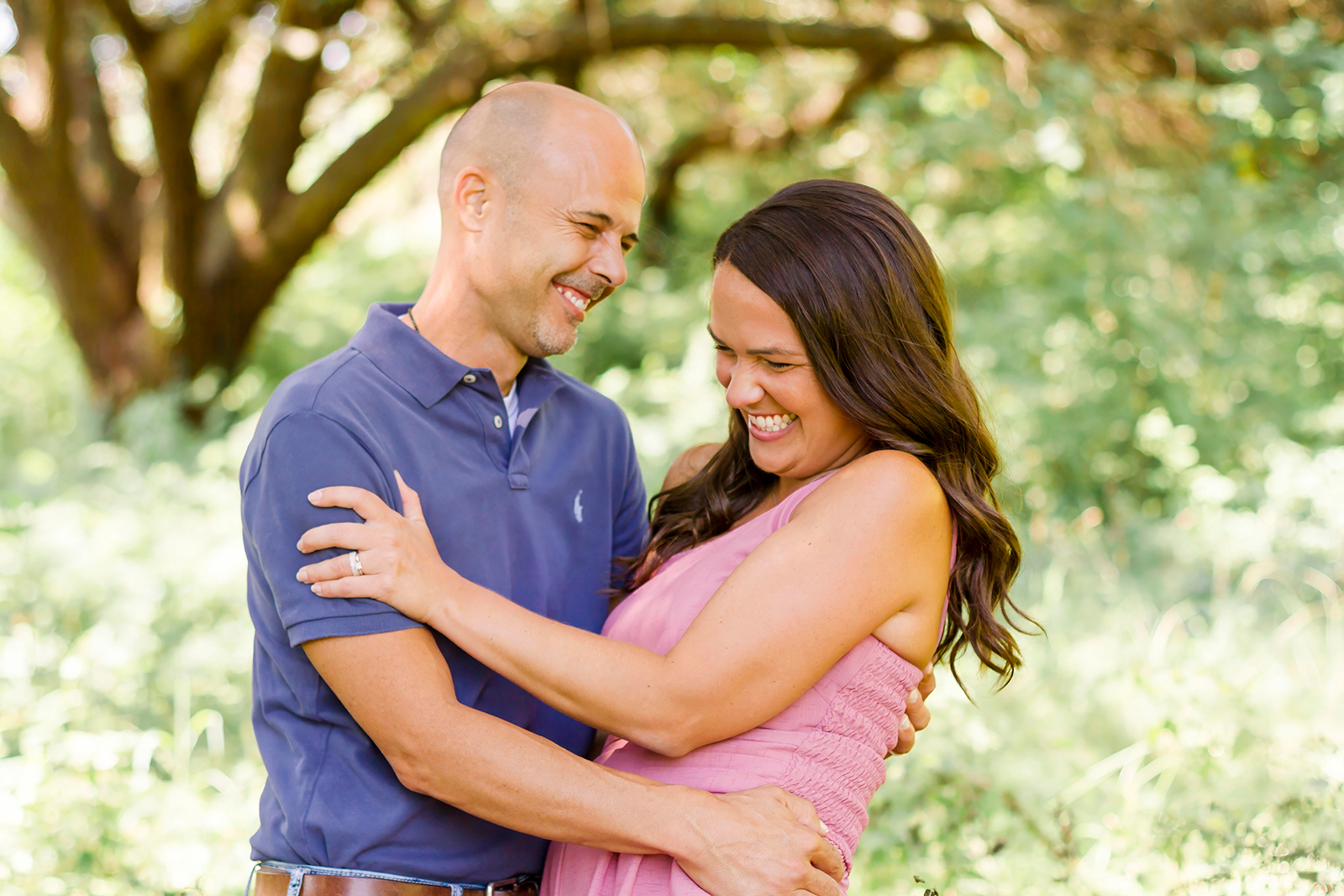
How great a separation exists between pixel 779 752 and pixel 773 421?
658 mm

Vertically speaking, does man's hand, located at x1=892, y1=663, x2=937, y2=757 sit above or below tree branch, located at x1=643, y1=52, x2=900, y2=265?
above

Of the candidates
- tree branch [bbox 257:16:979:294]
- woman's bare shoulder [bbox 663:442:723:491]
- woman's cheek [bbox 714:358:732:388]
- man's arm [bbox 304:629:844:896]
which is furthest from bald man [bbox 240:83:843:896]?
tree branch [bbox 257:16:979:294]

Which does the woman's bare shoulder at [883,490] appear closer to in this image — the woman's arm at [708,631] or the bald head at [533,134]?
the woman's arm at [708,631]

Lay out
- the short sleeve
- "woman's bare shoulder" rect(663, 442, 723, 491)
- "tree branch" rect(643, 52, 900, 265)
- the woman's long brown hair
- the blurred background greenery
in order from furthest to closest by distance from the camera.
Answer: "tree branch" rect(643, 52, 900, 265) → the blurred background greenery → "woman's bare shoulder" rect(663, 442, 723, 491) → the short sleeve → the woman's long brown hair

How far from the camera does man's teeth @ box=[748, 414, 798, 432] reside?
2.14 m

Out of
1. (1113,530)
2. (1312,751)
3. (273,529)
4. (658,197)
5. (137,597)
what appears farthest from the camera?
(658,197)

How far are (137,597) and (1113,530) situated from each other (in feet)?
17.6

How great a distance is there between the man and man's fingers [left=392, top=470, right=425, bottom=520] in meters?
0.01

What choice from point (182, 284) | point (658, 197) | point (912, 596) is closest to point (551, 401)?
point (912, 596)

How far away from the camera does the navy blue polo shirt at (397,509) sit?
181 centimetres

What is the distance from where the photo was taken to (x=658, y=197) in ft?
32.9

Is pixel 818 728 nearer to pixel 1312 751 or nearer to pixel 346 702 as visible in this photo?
pixel 346 702

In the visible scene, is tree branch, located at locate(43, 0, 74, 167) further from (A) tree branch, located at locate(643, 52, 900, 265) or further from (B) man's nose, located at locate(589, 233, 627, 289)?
(B) man's nose, located at locate(589, 233, 627, 289)

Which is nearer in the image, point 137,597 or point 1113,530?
point 137,597
